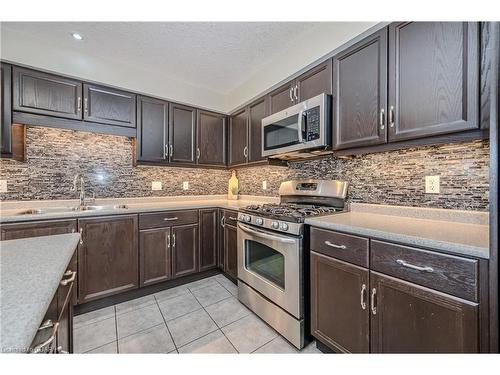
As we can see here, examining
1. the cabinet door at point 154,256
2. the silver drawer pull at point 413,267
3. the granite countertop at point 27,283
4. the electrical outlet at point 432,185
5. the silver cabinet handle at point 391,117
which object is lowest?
the cabinet door at point 154,256

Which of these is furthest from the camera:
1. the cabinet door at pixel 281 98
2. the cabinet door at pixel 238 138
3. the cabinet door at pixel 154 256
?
the cabinet door at pixel 238 138

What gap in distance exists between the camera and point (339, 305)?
4.30ft

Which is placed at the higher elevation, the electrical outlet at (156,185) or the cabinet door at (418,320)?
the electrical outlet at (156,185)

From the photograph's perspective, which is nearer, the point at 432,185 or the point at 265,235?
the point at 432,185

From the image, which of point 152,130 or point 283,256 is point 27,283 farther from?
point 152,130

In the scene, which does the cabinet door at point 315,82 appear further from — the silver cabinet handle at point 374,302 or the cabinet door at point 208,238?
the cabinet door at point 208,238

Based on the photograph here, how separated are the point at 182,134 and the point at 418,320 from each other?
2.68 metres

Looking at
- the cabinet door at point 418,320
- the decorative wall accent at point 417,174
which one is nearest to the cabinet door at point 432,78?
the decorative wall accent at point 417,174

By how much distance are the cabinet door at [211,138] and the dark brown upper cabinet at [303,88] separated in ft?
3.13

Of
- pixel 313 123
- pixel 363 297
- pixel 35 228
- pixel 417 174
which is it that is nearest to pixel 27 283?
pixel 363 297

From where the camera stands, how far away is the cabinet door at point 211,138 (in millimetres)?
2854

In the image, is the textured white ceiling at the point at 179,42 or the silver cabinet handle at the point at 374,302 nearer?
the silver cabinet handle at the point at 374,302

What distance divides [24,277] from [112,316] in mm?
1605
